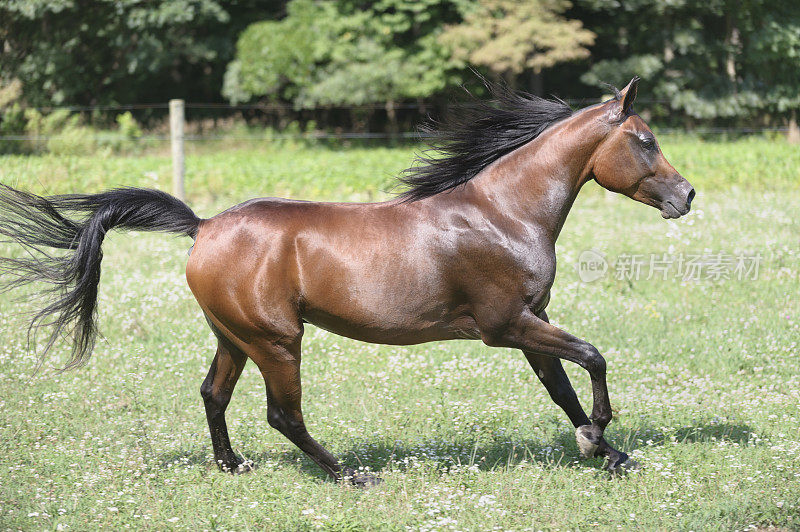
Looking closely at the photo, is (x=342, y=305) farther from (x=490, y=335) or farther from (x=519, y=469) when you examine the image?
(x=519, y=469)

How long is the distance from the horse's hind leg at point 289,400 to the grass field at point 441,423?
13 cm

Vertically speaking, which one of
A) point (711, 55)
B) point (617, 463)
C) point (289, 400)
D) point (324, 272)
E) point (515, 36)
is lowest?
point (617, 463)

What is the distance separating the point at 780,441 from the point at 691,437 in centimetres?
55

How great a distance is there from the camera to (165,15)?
76.4ft

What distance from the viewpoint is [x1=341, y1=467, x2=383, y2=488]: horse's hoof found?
199 inches

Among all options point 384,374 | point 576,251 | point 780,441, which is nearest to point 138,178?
point 576,251

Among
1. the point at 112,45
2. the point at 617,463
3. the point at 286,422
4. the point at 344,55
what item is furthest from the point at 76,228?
the point at 112,45

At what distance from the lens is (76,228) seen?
514cm

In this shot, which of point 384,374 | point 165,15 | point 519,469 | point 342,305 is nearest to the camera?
point 342,305

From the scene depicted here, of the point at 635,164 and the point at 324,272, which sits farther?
the point at 635,164

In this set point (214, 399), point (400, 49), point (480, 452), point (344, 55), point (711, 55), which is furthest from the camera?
point (711, 55)

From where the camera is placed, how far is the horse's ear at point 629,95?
4816mm

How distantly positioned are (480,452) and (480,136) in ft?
6.70

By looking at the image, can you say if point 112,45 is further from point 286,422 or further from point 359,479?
point 359,479
